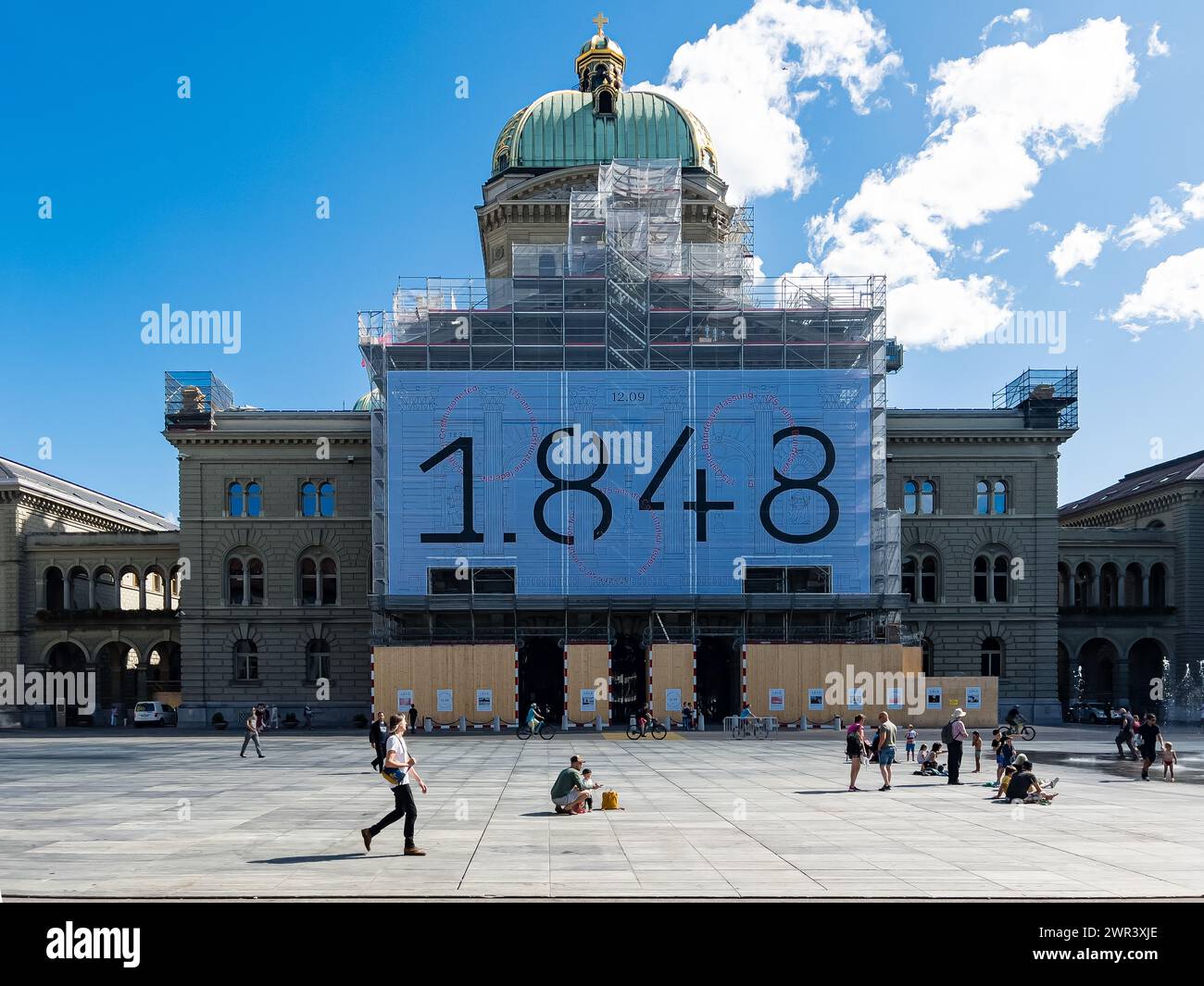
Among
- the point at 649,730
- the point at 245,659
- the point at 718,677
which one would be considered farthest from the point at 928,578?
the point at 245,659

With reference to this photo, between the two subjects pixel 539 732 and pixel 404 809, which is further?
pixel 539 732

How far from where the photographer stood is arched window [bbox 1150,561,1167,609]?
65375mm

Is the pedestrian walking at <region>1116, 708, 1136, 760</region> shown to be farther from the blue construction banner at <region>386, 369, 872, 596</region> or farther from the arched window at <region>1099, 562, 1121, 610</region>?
the arched window at <region>1099, 562, 1121, 610</region>

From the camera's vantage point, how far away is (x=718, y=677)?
57.5 metres

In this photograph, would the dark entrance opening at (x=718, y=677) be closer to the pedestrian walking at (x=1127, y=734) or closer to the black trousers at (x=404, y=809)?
the pedestrian walking at (x=1127, y=734)

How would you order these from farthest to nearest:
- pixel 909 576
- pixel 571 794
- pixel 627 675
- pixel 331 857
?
pixel 909 576 → pixel 627 675 → pixel 571 794 → pixel 331 857

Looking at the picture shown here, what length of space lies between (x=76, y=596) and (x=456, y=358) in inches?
1262

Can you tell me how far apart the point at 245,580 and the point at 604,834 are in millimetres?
46369

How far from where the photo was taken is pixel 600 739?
1730 inches

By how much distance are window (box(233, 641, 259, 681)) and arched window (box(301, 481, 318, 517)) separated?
8.06 m

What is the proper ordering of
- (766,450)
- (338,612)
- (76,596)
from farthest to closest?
(76,596)
(338,612)
(766,450)

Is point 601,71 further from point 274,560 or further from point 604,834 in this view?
point 604,834
